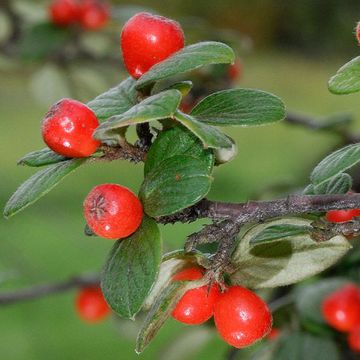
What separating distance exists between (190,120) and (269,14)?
6.70 metres

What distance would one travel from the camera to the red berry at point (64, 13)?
168cm

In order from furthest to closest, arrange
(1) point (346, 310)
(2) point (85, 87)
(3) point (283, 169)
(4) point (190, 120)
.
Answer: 1. (3) point (283, 169)
2. (2) point (85, 87)
3. (1) point (346, 310)
4. (4) point (190, 120)

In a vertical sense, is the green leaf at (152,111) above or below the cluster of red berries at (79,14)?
above

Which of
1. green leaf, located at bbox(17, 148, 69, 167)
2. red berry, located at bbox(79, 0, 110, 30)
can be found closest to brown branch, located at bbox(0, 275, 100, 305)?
red berry, located at bbox(79, 0, 110, 30)

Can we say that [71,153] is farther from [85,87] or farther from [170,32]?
[85,87]

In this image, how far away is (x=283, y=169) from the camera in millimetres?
4133

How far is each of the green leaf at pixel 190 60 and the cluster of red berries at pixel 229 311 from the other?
170 millimetres

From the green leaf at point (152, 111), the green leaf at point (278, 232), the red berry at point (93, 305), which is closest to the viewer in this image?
the green leaf at point (152, 111)

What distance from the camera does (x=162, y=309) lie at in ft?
1.99

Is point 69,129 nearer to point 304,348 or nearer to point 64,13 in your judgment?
point 304,348

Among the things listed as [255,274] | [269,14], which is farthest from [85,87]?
[269,14]

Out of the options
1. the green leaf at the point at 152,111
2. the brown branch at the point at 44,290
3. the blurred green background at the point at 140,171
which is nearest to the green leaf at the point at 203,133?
the green leaf at the point at 152,111

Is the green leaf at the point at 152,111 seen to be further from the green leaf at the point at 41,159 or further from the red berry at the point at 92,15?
the red berry at the point at 92,15

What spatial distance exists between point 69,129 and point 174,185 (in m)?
0.09
